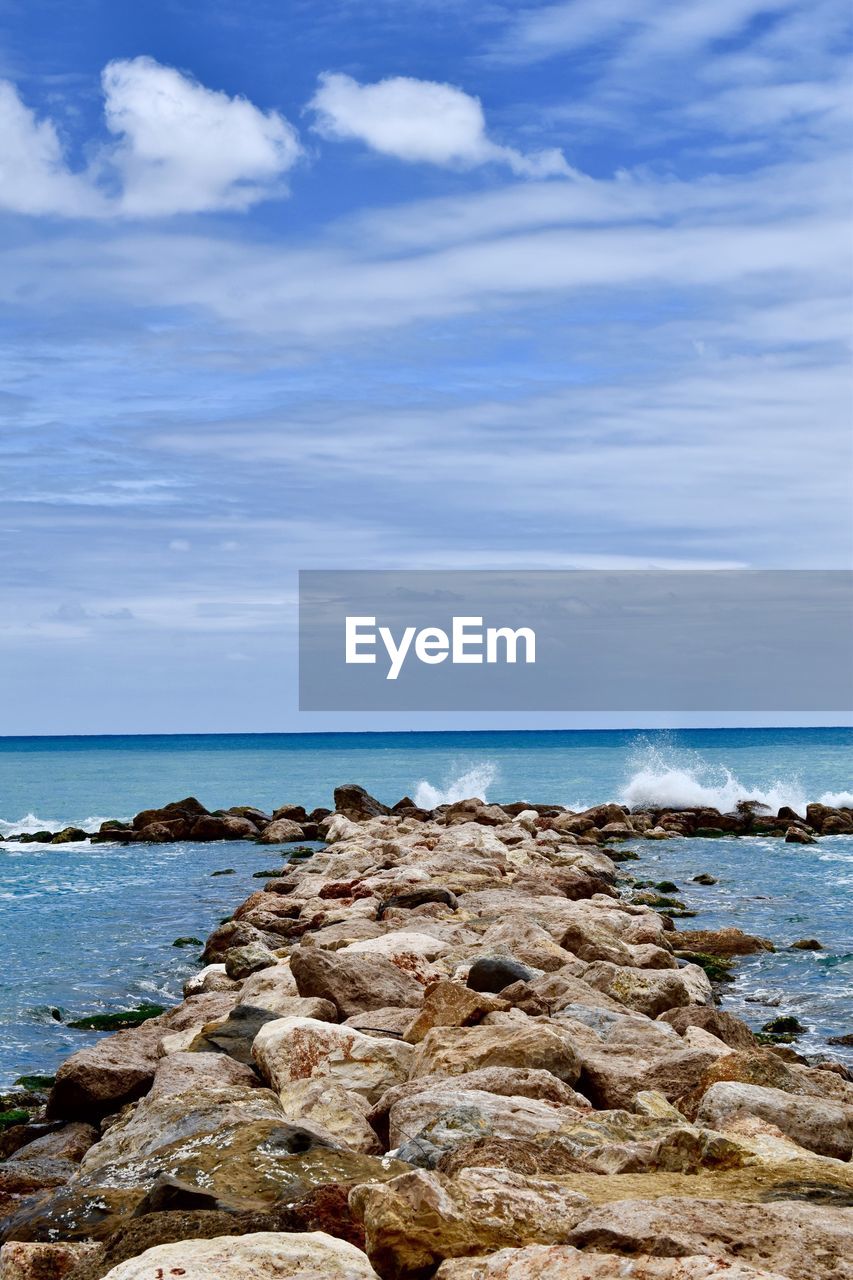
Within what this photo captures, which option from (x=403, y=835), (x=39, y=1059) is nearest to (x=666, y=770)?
(x=403, y=835)

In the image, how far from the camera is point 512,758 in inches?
3964

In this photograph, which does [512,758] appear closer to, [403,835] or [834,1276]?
[403,835]

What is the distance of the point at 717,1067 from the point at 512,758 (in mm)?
93215

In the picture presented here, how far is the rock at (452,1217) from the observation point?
471 cm

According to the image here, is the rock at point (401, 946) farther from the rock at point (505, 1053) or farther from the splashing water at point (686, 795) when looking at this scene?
the splashing water at point (686, 795)

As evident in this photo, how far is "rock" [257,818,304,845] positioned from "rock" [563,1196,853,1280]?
1275 inches

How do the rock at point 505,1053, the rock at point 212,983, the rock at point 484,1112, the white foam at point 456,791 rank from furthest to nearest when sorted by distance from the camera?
the white foam at point 456,791 < the rock at point 212,983 < the rock at point 505,1053 < the rock at point 484,1112

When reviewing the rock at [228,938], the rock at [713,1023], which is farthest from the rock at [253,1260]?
the rock at [228,938]

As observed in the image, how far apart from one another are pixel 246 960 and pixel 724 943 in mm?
7130

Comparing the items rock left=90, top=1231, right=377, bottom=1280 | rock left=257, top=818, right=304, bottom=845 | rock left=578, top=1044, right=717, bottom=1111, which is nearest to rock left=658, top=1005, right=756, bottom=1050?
rock left=578, top=1044, right=717, bottom=1111

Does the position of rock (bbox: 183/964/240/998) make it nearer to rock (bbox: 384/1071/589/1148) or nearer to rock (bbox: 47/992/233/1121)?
rock (bbox: 47/992/233/1121)

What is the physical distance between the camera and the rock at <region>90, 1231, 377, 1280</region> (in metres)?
4.64

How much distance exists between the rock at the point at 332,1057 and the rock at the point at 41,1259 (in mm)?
2916

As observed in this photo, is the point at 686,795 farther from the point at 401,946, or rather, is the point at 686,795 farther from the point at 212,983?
the point at 401,946
